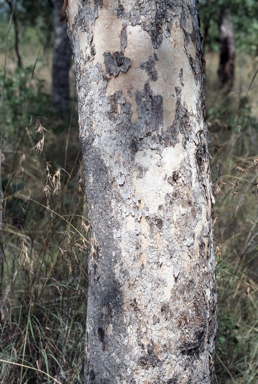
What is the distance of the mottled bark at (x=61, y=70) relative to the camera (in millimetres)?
6352

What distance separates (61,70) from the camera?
6.61 metres

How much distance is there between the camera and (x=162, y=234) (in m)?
1.44

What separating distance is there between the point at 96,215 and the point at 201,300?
370 millimetres

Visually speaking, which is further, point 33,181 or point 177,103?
point 33,181

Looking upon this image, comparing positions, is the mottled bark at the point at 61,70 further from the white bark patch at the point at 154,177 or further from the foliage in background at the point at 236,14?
the white bark patch at the point at 154,177

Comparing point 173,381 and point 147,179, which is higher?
point 147,179

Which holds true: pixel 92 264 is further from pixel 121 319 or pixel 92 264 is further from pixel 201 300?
pixel 201 300

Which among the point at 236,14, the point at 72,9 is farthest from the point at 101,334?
the point at 236,14

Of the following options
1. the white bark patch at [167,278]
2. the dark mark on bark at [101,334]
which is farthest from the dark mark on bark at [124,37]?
the dark mark on bark at [101,334]

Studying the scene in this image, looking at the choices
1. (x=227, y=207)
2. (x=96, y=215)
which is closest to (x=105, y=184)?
(x=96, y=215)

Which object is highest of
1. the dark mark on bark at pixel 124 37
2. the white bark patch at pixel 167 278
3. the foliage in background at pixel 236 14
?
the foliage in background at pixel 236 14

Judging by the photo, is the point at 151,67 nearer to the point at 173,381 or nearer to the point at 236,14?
the point at 173,381

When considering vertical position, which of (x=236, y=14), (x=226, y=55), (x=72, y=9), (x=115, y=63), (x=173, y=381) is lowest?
(x=173, y=381)

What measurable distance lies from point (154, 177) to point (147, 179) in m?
0.02
